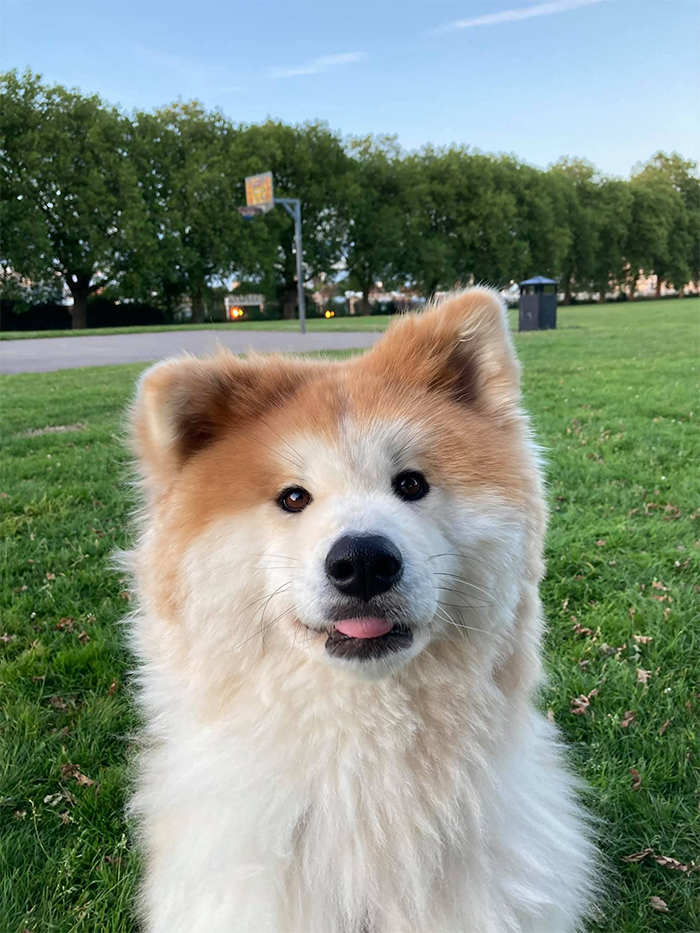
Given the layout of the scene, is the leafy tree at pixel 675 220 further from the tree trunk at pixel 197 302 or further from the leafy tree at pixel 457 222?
the tree trunk at pixel 197 302

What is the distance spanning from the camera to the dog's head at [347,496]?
157cm

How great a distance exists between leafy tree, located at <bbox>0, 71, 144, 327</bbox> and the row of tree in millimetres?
76

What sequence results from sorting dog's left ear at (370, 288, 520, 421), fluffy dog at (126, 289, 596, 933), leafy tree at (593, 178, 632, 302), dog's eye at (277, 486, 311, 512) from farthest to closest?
leafy tree at (593, 178, 632, 302), dog's left ear at (370, 288, 520, 421), dog's eye at (277, 486, 311, 512), fluffy dog at (126, 289, 596, 933)

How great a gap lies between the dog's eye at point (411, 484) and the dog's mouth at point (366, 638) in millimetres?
368

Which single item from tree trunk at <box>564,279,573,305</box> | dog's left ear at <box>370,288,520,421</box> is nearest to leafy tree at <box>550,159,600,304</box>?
tree trunk at <box>564,279,573,305</box>

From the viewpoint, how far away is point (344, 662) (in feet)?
5.18

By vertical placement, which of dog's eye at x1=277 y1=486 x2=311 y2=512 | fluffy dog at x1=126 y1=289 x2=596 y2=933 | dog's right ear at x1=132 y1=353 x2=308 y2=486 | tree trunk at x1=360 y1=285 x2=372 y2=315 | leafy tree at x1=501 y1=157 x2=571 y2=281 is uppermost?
leafy tree at x1=501 y1=157 x2=571 y2=281

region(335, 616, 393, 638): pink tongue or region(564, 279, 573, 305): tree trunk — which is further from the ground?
region(564, 279, 573, 305): tree trunk

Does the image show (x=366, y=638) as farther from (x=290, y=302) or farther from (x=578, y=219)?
(x=578, y=219)

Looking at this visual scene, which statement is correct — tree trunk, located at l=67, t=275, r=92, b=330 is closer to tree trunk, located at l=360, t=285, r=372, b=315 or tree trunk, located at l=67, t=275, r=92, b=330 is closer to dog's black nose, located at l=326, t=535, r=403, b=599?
tree trunk, located at l=360, t=285, r=372, b=315

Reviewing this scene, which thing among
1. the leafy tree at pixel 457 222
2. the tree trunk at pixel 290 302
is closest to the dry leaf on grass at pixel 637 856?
the tree trunk at pixel 290 302

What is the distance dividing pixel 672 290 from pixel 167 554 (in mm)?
73703

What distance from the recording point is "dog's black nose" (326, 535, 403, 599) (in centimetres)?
150

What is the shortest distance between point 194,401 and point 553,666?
92.2 inches
